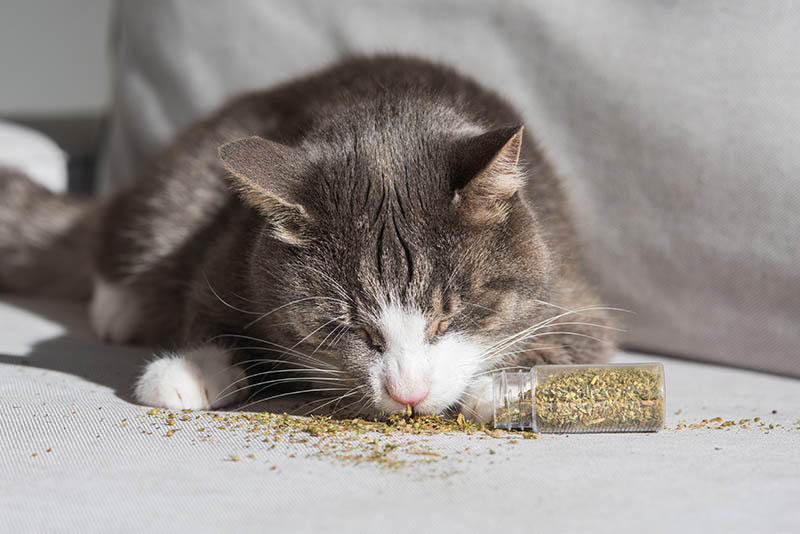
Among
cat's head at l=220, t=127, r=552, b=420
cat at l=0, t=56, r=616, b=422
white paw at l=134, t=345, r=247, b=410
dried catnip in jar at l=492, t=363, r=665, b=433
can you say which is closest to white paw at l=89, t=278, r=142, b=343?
cat at l=0, t=56, r=616, b=422

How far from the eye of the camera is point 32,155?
8.20ft

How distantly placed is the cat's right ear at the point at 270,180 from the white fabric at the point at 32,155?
52.9 inches

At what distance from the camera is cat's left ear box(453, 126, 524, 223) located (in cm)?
118

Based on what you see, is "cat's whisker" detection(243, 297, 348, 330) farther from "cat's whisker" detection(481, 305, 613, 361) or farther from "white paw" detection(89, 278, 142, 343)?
"white paw" detection(89, 278, 142, 343)

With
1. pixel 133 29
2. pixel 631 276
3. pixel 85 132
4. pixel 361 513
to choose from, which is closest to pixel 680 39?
pixel 631 276

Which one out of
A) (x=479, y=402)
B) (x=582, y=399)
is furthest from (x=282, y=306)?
(x=582, y=399)

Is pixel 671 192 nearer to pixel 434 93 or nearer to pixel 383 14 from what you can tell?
pixel 434 93

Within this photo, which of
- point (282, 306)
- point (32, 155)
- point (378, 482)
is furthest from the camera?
point (32, 155)

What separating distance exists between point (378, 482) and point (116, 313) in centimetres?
116

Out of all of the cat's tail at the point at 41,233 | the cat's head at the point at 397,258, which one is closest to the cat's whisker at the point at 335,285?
the cat's head at the point at 397,258

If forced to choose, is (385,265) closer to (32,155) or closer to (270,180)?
(270,180)

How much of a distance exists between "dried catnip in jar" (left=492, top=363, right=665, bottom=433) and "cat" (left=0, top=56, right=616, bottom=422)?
51 mm

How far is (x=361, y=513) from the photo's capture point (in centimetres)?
84

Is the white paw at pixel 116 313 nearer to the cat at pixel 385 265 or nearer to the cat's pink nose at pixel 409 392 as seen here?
the cat at pixel 385 265
